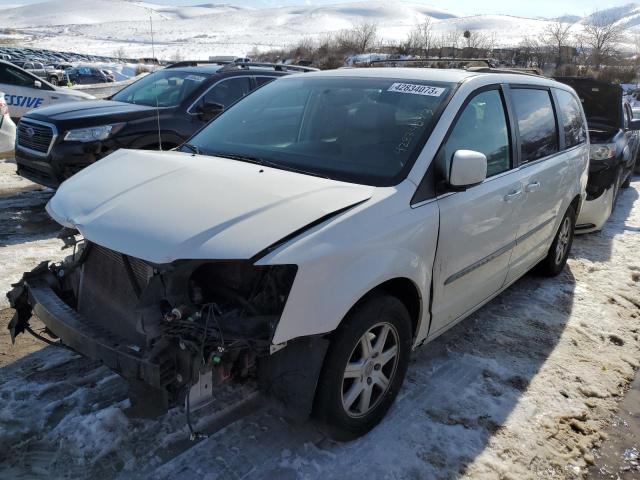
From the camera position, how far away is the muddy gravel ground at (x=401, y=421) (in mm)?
2768

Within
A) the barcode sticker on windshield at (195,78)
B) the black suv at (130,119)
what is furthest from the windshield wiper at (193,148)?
the barcode sticker on windshield at (195,78)

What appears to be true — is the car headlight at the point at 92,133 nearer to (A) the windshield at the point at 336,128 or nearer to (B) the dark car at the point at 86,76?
(A) the windshield at the point at 336,128

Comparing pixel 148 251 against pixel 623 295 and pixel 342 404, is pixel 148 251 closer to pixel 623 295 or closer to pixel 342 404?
pixel 342 404

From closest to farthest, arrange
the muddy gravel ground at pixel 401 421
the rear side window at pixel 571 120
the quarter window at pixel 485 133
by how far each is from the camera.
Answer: the muddy gravel ground at pixel 401 421 → the quarter window at pixel 485 133 → the rear side window at pixel 571 120

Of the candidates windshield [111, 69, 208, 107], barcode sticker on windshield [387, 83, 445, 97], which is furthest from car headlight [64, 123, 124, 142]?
barcode sticker on windshield [387, 83, 445, 97]

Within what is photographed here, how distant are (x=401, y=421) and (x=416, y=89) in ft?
6.57

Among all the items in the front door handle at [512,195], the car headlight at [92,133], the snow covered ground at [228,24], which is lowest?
the car headlight at [92,133]

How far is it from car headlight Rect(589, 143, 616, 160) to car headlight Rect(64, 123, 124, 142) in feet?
19.6

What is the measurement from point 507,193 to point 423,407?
4.97 feet

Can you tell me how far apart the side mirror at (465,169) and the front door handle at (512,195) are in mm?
736

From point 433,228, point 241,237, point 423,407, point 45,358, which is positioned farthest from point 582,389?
point 45,358

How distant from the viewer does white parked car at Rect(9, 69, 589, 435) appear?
7.95 ft

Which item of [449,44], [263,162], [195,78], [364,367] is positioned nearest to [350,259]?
[364,367]

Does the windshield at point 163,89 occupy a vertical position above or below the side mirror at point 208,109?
above
